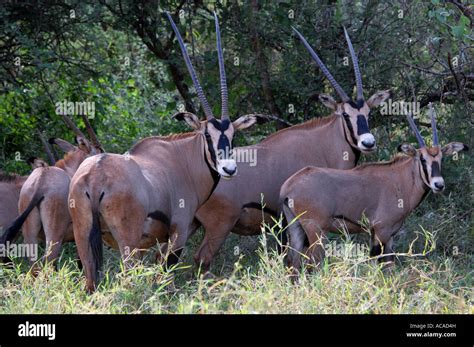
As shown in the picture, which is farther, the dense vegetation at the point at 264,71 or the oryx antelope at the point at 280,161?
the dense vegetation at the point at 264,71

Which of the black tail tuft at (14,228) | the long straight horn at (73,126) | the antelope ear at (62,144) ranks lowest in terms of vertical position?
the black tail tuft at (14,228)

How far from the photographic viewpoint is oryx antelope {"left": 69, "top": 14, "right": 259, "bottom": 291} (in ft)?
23.8

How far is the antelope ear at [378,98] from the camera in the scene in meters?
9.93

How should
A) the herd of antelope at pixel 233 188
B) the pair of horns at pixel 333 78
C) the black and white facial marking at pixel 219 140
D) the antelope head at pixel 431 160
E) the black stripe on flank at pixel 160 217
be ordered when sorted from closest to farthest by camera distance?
the black stripe on flank at pixel 160 217
the herd of antelope at pixel 233 188
the black and white facial marking at pixel 219 140
the antelope head at pixel 431 160
the pair of horns at pixel 333 78

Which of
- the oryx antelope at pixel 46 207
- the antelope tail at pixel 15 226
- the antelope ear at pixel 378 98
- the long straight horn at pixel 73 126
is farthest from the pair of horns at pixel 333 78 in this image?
the antelope tail at pixel 15 226

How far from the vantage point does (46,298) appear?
6.91 meters

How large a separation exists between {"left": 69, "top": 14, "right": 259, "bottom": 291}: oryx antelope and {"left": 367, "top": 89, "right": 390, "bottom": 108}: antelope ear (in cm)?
166

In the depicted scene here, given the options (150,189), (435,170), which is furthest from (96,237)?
(435,170)

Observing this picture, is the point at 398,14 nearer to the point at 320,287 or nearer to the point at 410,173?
the point at 410,173

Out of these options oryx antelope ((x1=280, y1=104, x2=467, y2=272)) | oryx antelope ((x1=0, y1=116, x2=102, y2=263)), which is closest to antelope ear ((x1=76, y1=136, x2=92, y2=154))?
oryx antelope ((x1=0, y1=116, x2=102, y2=263))

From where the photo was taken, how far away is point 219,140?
8539 mm

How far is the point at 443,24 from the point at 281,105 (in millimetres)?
2477

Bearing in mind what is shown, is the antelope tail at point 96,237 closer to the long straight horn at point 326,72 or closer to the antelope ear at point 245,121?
the antelope ear at point 245,121

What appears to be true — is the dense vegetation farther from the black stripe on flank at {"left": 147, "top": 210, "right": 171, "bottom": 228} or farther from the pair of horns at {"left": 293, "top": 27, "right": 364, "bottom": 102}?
the black stripe on flank at {"left": 147, "top": 210, "right": 171, "bottom": 228}
